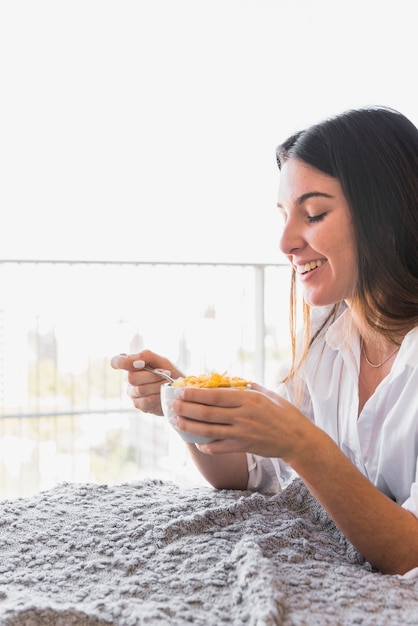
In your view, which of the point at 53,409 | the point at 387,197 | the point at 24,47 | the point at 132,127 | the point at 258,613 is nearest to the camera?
the point at 258,613

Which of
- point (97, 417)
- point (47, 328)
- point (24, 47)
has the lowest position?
point (97, 417)

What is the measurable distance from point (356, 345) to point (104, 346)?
2.04 m

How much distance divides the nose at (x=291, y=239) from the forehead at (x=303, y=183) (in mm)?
40

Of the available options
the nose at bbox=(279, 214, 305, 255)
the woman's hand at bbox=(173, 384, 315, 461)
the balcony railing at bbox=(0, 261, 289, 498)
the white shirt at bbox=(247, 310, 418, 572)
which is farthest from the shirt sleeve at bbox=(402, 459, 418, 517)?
the balcony railing at bbox=(0, 261, 289, 498)

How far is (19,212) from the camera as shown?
3.72 m

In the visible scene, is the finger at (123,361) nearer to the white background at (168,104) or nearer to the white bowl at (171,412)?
the white bowl at (171,412)

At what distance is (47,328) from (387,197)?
2165 mm

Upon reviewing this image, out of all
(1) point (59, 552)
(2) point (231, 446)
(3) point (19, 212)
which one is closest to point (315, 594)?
(2) point (231, 446)

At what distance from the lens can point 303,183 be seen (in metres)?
1.18

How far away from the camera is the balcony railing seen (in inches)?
118

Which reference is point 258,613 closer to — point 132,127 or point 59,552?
point 59,552

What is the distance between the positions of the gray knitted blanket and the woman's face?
32 centimetres

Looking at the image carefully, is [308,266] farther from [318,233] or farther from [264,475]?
[264,475]

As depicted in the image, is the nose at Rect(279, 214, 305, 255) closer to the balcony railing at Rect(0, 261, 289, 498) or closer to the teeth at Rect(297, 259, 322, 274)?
the teeth at Rect(297, 259, 322, 274)
